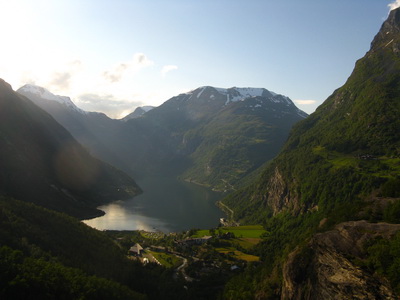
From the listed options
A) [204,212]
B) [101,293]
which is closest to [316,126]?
[204,212]

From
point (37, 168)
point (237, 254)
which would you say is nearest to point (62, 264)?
point (237, 254)

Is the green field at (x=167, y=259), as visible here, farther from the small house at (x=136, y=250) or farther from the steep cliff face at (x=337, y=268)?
the steep cliff face at (x=337, y=268)

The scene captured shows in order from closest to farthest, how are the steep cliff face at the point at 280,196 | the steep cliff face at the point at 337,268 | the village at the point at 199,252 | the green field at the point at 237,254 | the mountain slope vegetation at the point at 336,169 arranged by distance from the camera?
the steep cliff face at the point at 337,268
the mountain slope vegetation at the point at 336,169
the village at the point at 199,252
the green field at the point at 237,254
the steep cliff face at the point at 280,196

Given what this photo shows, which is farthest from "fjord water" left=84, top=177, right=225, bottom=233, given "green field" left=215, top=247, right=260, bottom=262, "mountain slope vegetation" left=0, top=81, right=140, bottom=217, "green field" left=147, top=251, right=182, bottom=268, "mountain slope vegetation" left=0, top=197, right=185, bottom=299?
"mountain slope vegetation" left=0, top=197, right=185, bottom=299

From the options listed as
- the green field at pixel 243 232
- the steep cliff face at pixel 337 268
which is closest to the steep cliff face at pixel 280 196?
the green field at pixel 243 232

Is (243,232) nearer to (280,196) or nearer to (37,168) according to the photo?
(280,196)

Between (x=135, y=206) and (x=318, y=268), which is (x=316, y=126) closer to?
(x=135, y=206)
